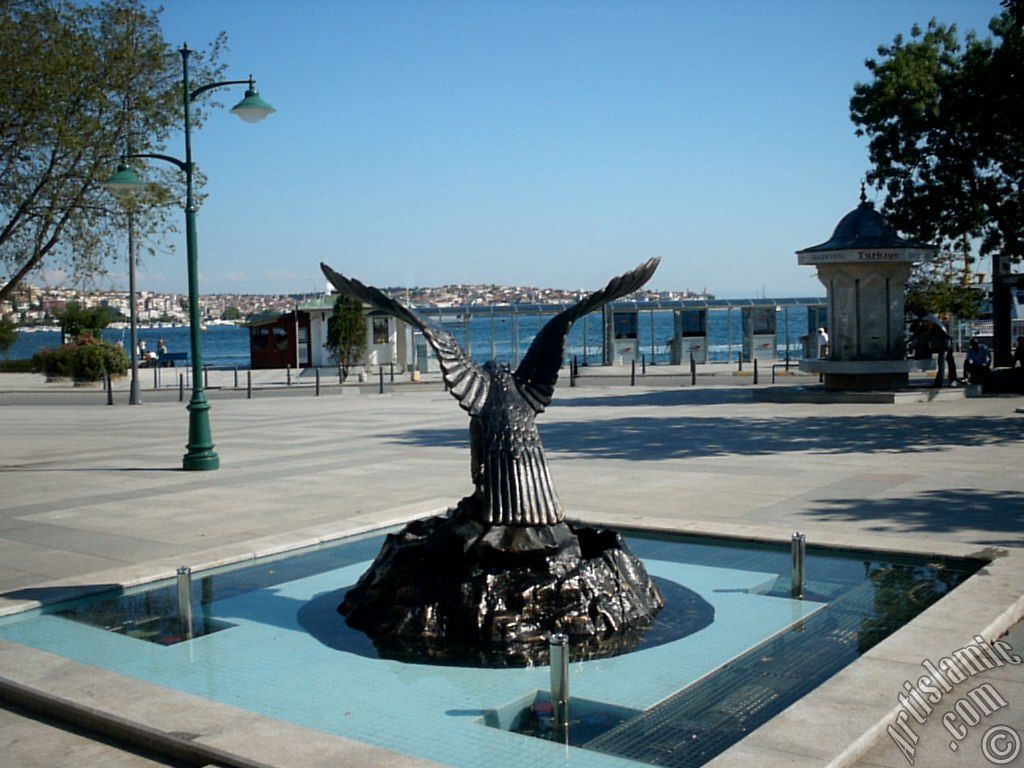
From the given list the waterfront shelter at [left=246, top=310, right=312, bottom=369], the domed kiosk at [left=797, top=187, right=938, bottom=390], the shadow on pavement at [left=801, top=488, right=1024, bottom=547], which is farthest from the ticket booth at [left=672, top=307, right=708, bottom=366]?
the shadow on pavement at [left=801, top=488, right=1024, bottom=547]

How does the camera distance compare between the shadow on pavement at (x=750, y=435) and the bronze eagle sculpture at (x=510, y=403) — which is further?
the shadow on pavement at (x=750, y=435)

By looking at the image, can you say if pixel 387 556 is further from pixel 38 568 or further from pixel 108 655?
pixel 38 568

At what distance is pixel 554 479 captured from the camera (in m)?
14.3

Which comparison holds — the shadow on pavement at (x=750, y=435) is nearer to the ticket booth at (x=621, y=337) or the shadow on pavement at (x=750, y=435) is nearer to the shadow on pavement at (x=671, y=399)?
the shadow on pavement at (x=671, y=399)

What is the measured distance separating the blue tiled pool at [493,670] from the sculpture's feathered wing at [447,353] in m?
1.91

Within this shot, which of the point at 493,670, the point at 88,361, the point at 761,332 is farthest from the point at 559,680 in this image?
the point at 761,332

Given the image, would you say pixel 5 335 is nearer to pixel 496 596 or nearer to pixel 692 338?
pixel 692 338

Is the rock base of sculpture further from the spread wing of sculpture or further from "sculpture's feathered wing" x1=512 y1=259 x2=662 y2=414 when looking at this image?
"sculpture's feathered wing" x1=512 y1=259 x2=662 y2=414

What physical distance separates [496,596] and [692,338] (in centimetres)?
3913

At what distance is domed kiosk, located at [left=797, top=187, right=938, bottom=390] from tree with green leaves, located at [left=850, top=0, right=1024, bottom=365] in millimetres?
1892

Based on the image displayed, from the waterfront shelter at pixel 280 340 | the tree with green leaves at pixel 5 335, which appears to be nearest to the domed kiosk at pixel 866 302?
the waterfront shelter at pixel 280 340

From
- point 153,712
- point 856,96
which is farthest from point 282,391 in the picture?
point 153,712

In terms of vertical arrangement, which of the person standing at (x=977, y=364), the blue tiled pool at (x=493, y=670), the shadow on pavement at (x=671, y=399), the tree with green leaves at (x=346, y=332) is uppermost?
the tree with green leaves at (x=346, y=332)

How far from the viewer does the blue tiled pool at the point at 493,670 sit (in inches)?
224
